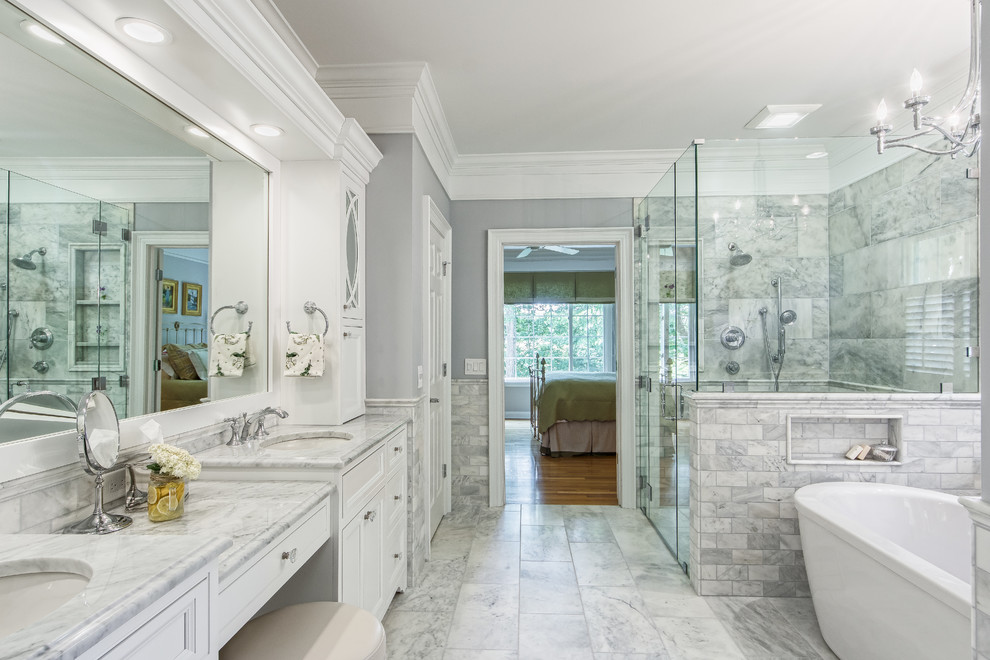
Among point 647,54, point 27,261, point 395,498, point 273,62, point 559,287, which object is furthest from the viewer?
point 559,287

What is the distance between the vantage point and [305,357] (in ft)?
7.84

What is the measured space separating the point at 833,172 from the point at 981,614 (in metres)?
2.31

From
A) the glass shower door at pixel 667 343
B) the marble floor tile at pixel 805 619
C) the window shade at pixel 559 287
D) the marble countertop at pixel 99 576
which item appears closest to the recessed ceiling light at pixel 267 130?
the marble countertop at pixel 99 576

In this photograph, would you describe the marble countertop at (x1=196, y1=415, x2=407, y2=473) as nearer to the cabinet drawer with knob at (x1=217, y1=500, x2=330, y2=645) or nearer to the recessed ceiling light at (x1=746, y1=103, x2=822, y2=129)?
the cabinet drawer with knob at (x1=217, y1=500, x2=330, y2=645)

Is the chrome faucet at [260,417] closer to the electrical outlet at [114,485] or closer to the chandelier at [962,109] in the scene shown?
the electrical outlet at [114,485]

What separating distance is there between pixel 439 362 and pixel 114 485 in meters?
2.32

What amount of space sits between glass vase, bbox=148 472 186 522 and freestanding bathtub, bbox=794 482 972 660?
2.01m

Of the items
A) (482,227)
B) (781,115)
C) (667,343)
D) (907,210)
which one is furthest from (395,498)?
(781,115)

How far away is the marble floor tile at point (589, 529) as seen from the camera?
11.1 ft

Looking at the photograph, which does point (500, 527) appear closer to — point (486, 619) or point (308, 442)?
point (486, 619)

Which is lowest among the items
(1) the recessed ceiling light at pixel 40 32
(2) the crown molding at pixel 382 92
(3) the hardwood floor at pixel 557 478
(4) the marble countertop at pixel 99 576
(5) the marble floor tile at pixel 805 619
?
(3) the hardwood floor at pixel 557 478

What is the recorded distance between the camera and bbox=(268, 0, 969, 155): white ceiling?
2.27 metres

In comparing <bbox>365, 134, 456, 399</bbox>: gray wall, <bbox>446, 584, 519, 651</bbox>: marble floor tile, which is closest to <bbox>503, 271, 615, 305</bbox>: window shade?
<bbox>365, 134, 456, 399</bbox>: gray wall

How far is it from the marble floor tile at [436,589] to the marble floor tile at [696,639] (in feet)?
3.13
